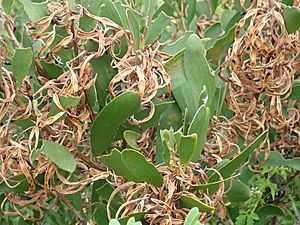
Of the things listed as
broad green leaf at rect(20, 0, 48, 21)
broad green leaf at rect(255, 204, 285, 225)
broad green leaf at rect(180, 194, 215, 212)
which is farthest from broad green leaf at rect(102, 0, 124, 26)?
broad green leaf at rect(255, 204, 285, 225)

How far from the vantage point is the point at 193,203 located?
3.77 ft

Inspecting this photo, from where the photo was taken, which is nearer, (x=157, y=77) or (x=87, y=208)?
(x=157, y=77)

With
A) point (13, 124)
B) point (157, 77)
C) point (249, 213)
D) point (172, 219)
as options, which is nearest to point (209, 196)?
point (172, 219)

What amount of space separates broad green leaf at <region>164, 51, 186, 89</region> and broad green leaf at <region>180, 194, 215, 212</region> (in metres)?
0.27

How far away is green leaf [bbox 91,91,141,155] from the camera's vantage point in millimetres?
1208

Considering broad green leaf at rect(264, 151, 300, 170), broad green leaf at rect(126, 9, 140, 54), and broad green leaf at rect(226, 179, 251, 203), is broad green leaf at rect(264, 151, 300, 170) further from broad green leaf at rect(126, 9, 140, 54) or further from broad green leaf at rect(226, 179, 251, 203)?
broad green leaf at rect(126, 9, 140, 54)

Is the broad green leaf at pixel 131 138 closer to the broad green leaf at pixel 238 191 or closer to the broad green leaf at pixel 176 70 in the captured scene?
the broad green leaf at pixel 176 70

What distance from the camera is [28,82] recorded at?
131 centimetres

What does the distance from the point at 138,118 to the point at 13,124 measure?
→ 246mm

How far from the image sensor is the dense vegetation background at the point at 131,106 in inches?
46.9

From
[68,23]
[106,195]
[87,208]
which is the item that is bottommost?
[87,208]

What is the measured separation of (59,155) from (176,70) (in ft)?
0.96

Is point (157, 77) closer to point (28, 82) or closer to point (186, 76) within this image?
point (186, 76)

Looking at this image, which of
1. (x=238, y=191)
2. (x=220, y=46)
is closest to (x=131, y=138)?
(x=238, y=191)
